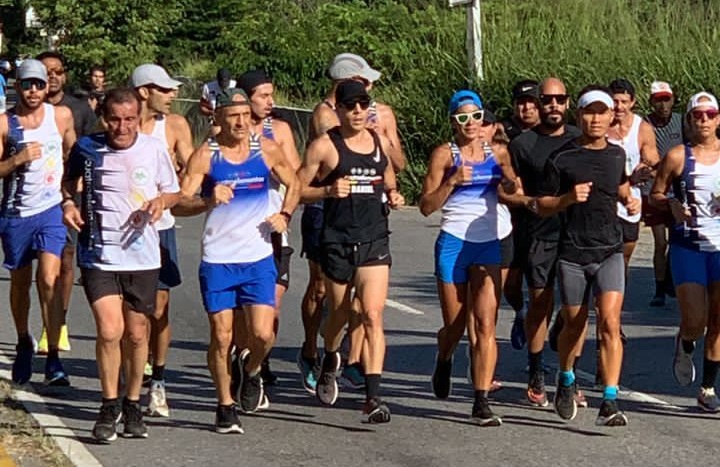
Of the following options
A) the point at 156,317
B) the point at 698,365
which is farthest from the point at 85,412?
the point at 698,365

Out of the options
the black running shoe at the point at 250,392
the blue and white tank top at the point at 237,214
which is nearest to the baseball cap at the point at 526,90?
the blue and white tank top at the point at 237,214

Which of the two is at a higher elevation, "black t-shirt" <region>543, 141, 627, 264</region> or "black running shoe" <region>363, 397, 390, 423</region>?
"black t-shirt" <region>543, 141, 627, 264</region>

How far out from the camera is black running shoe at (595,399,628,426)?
347 inches

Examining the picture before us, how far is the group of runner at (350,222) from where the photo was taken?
8664 millimetres

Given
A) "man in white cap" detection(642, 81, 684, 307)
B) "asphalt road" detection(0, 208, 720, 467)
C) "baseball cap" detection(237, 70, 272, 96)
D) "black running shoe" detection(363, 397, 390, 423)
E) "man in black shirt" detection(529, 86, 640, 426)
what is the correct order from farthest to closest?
"man in white cap" detection(642, 81, 684, 307), "baseball cap" detection(237, 70, 272, 96), "black running shoe" detection(363, 397, 390, 423), "man in black shirt" detection(529, 86, 640, 426), "asphalt road" detection(0, 208, 720, 467)

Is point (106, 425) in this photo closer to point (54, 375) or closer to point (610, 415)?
point (54, 375)

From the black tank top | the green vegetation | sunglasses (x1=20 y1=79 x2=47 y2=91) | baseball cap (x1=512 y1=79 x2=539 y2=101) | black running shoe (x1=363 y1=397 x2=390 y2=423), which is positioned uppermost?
sunglasses (x1=20 y1=79 x2=47 y2=91)

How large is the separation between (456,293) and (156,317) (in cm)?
182

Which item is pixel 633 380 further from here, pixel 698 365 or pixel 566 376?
pixel 566 376

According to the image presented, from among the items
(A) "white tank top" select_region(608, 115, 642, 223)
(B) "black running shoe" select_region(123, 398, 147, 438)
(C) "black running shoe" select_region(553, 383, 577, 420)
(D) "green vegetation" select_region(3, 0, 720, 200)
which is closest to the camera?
(B) "black running shoe" select_region(123, 398, 147, 438)

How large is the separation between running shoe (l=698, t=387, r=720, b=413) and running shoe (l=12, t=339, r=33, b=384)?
4.29 meters

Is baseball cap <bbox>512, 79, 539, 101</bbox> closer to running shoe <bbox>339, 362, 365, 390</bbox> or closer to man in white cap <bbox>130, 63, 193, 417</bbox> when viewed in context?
running shoe <bbox>339, 362, 365, 390</bbox>

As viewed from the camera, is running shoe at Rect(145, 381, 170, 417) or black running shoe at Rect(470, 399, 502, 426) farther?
running shoe at Rect(145, 381, 170, 417)

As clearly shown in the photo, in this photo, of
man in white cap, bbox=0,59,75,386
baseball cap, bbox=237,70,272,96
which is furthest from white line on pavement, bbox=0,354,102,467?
baseball cap, bbox=237,70,272,96
